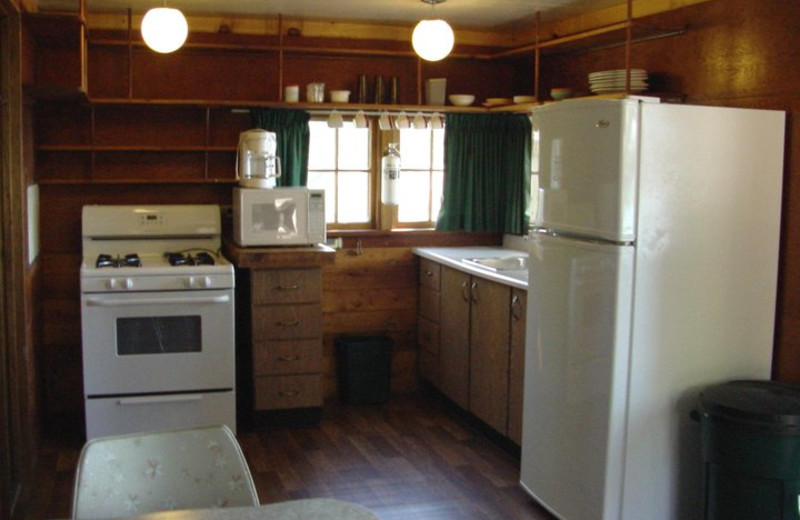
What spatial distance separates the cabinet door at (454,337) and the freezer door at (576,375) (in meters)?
0.97

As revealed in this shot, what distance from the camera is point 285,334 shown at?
4.57 meters

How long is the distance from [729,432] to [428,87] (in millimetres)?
2831

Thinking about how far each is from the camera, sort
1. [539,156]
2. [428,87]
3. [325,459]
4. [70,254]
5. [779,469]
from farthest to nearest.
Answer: [428,87] → [70,254] → [325,459] → [539,156] → [779,469]

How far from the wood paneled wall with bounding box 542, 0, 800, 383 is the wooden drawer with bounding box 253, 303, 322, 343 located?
1983mm

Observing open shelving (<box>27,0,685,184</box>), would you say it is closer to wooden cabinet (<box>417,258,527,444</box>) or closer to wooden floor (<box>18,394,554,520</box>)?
wooden cabinet (<box>417,258,527,444</box>)

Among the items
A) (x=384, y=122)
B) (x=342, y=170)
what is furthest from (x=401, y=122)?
(x=342, y=170)

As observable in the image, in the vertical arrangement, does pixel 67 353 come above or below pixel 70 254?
below

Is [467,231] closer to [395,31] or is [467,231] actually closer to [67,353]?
[395,31]

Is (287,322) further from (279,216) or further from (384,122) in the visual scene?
(384,122)

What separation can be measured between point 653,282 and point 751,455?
0.64 meters

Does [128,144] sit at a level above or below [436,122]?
below

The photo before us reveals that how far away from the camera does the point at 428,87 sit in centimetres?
511

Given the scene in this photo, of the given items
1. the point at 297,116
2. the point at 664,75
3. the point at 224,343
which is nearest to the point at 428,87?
the point at 297,116

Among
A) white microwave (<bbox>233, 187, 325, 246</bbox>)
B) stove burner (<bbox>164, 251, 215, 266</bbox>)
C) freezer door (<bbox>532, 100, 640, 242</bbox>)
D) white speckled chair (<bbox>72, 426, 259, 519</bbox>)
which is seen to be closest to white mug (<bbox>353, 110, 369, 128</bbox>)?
white microwave (<bbox>233, 187, 325, 246</bbox>)
